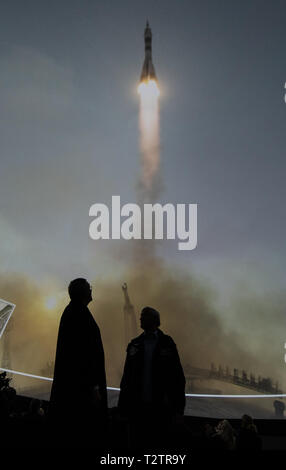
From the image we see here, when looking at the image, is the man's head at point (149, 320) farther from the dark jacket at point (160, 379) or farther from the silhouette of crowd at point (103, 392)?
the dark jacket at point (160, 379)

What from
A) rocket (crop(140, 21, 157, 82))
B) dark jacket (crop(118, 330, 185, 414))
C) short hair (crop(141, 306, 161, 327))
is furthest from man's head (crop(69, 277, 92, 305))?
rocket (crop(140, 21, 157, 82))

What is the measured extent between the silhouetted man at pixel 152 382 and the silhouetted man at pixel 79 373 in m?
0.39

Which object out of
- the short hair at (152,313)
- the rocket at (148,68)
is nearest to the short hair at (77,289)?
the short hair at (152,313)

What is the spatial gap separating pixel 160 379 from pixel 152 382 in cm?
11

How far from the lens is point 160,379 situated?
4.93 metres

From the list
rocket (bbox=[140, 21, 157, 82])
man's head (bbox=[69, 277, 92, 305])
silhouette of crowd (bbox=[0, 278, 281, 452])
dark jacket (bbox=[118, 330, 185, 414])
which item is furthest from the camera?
rocket (bbox=[140, 21, 157, 82])

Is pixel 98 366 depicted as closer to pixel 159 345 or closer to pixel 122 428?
pixel 159 345

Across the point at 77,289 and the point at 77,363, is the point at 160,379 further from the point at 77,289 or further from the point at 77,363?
the point at 77,289

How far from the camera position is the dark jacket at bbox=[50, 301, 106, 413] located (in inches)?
188

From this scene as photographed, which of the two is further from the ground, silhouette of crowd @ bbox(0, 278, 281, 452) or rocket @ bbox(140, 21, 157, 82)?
rocket @ bbox(140, 21, 157, 82)

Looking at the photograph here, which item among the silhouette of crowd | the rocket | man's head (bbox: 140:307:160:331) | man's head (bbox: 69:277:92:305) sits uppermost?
the rocket

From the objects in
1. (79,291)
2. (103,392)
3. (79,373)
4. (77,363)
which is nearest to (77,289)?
(79,291)

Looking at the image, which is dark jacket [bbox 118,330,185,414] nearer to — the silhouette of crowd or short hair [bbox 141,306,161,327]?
the silhouette of crowd
